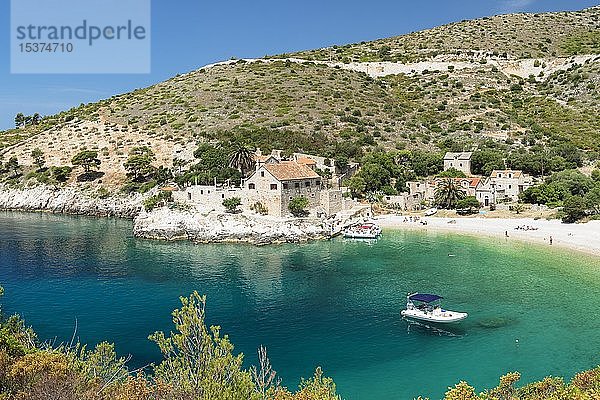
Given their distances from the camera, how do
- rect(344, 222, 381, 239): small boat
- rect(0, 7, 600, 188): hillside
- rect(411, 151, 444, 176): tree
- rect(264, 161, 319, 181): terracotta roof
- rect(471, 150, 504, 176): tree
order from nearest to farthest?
1. rect(344, 222, 381, 239): small boat
2. rect(264, 161, 319, 181): terracotta roof
3. rect(471, 150, 504, 176): tree
4. rect(411, 151, 444, 176): tree
5. rect(0, 7, 600, 188): hillside

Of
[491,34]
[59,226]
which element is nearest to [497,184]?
[59,226]

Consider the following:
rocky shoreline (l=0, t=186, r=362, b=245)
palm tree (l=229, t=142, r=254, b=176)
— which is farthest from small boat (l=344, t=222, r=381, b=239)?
palm tree (l=229, t=142, r=254, b=176)

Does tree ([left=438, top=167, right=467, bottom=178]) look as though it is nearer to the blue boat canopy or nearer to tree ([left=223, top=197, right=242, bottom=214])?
tree ([left=223, top=197, right=242, bottom=214])

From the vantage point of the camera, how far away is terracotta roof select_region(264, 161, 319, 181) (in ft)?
171

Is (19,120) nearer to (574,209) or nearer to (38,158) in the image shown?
(38,158)

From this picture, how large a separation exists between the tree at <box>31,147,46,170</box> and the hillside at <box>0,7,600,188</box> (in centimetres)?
141

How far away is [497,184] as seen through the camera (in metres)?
62.4

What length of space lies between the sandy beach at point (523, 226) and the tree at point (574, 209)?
39.4 inches

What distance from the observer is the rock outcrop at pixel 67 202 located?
221 ft

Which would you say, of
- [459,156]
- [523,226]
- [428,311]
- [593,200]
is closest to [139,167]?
[459,156]

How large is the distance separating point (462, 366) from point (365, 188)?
43525 millimetres

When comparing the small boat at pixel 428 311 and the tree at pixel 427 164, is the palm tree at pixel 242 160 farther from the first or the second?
the small boat at pixel 428 311

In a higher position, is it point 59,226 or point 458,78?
point 458,78

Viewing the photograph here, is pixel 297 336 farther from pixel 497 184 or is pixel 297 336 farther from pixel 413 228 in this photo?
pixel 497 184
